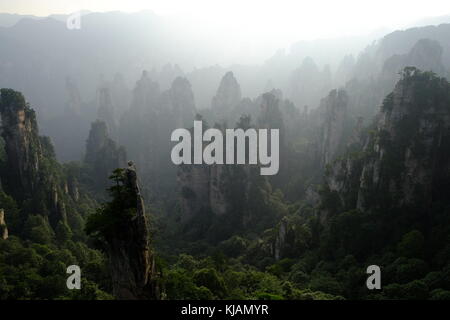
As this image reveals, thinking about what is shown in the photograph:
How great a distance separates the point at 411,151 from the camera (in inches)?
1553

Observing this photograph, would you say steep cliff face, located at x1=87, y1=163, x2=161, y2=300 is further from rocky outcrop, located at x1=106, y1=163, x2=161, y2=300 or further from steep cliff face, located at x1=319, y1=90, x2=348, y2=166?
steep cliff face, located at x1=319, y1=90, x2=348, y2=166

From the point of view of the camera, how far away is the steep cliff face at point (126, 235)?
2025cm

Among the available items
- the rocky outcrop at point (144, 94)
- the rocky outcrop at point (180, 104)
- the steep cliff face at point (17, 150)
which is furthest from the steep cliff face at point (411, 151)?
the rocky outcrop at point (144, 94)

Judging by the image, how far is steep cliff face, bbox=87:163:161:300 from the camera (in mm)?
20250

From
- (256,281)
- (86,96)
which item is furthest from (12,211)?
(86,96)

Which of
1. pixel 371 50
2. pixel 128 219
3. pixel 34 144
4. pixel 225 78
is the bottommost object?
pixel 128 219

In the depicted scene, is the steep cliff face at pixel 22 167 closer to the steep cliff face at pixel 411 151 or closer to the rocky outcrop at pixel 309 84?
the steep cliff face at pixel 411 151

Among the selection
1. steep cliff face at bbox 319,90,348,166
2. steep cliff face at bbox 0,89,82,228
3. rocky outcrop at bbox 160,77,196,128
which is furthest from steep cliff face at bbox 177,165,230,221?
rocky outcrop at bbox 160,77,196,128

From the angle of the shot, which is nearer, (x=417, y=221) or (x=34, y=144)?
(x=417, y=221)

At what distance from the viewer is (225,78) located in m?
117

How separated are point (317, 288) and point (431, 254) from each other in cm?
932

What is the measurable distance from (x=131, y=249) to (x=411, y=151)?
97.8 ft

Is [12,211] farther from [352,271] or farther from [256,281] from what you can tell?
[352,271]

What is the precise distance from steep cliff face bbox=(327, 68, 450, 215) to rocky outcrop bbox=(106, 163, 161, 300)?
27120 mm
